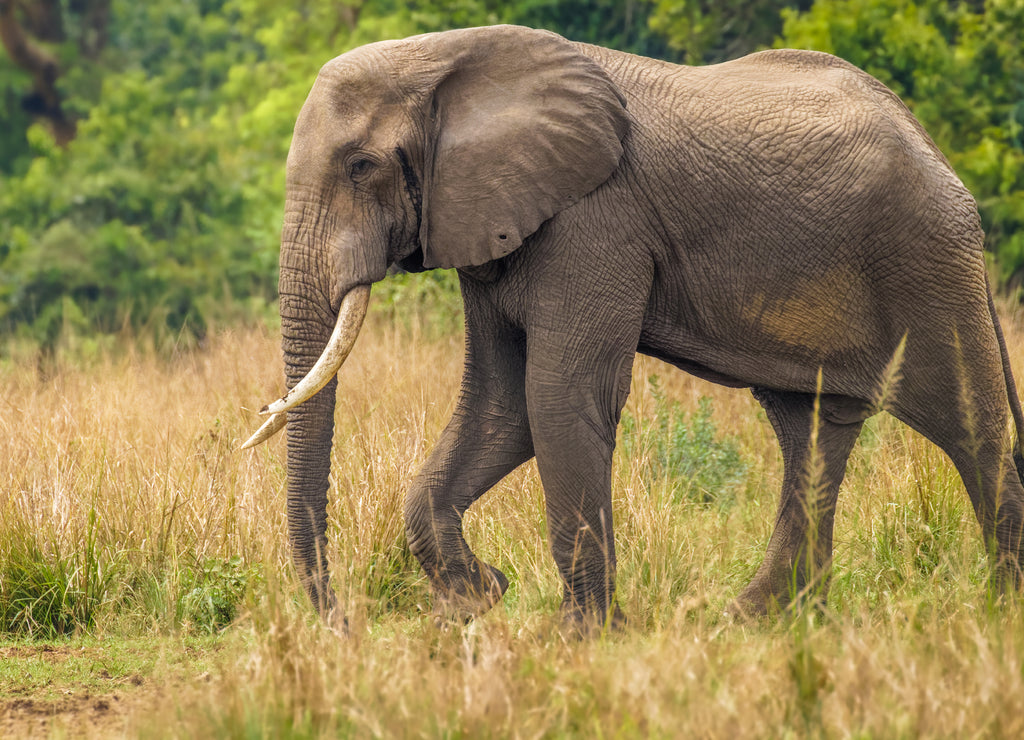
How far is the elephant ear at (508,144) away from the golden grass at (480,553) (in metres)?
1.28

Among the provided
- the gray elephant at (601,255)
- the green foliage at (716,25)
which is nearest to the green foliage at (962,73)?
the green foliage at (716,25)

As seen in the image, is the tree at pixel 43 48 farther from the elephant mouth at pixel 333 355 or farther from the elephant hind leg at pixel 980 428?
the elephant hind leg at pixel 980 428

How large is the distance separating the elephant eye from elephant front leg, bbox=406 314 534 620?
2.79 ft

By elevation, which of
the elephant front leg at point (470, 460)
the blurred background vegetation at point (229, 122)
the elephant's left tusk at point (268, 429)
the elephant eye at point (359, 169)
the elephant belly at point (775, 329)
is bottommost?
the blurred background vegetation at point (229, 122)

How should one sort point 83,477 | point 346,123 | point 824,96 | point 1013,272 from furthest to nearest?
point 1013,272, point 83,477, point 824,96, point 346,123

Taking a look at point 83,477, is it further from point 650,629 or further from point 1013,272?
point 1013,272

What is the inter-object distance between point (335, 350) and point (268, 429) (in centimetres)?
39

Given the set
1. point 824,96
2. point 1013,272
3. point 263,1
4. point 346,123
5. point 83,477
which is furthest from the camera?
point 263,1

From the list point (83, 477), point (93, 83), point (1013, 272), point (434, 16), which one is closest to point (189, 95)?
point (93, 83)

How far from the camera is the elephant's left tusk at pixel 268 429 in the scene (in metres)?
4.76

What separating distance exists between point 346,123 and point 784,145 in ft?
5.35

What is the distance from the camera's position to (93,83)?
73.3 ft

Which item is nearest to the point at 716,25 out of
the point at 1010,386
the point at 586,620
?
the point at 1010,386

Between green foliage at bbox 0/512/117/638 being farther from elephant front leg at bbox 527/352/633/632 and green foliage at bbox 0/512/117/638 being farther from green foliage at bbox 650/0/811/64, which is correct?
green foliage at bbox 650/0/811/64
